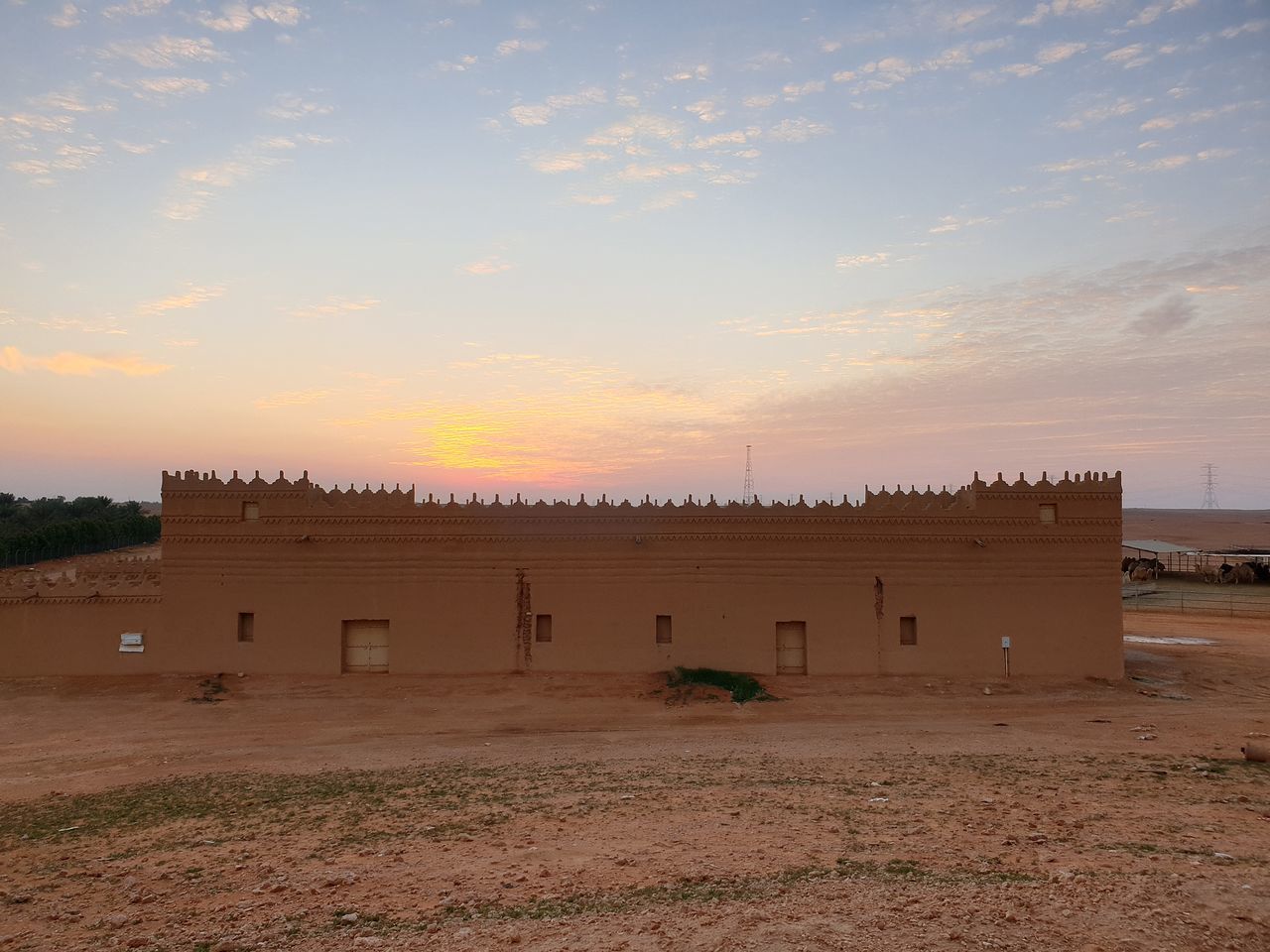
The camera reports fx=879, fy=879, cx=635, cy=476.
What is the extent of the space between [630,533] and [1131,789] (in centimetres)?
1260

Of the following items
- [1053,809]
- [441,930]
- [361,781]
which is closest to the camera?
[441,930]

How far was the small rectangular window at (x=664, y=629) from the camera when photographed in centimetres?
2234

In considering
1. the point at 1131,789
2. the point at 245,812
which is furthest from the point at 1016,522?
the point at 245,812

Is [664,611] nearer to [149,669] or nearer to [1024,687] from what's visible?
[1024,687]

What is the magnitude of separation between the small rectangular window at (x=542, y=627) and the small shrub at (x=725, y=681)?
325 centimetres

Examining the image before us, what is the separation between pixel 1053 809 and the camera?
11.5 meters

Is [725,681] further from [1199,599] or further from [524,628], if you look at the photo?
[1199,599]

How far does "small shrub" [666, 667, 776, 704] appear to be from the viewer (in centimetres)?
2078

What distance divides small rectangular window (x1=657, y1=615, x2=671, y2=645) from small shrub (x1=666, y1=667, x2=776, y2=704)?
0.83m

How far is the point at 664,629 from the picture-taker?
22391mm

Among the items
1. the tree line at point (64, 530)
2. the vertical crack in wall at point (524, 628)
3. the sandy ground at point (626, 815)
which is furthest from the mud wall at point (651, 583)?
the tree line at point (64, 530)

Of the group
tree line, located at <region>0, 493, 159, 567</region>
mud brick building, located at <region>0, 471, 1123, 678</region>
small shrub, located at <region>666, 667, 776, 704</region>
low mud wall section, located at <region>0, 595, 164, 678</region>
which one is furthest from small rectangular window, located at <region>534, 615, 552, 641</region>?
tree line, located at <region>0, 493, 159, 567</region>

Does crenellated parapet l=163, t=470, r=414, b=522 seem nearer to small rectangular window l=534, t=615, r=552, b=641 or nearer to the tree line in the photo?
small rectangular window l=534, t=615, r=552, b=641

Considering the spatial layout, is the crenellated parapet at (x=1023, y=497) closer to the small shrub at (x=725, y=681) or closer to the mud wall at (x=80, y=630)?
the small shrub at (x=725, y=681)
